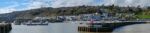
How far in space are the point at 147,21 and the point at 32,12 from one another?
1432 centimetres

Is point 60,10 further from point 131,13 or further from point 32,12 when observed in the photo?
point 131,13

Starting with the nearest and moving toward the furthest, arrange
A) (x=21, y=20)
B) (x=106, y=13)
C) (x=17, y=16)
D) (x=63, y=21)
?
1. (x=17, y=16)
2. (x=21, y=20)
3. (x=106, y=13)
4. (x=63, y=21)

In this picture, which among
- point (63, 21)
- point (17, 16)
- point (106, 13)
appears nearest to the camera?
point (17, 16)

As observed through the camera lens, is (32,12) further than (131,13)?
No

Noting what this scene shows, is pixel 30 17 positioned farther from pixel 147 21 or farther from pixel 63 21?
pixel 147 21

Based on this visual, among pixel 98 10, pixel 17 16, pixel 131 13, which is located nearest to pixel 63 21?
pixel 98 10

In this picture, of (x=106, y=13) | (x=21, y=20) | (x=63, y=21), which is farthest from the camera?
(x=63, y=21)

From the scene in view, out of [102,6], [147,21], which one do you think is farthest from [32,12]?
[147,21]

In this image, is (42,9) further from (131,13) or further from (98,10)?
(131,13)

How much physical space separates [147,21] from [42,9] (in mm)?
12597

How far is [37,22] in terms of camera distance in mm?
49812

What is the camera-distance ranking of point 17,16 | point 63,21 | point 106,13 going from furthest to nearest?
1. point 63,21
2. point 106,13
3. point 17,16

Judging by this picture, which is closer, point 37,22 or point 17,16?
point 17,16

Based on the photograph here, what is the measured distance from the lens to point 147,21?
51219 mm
